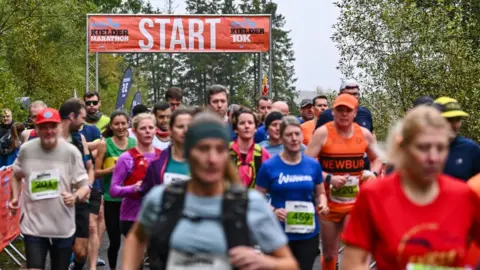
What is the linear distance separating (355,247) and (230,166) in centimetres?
65

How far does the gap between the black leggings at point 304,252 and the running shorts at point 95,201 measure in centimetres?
308

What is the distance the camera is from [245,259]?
409 cm

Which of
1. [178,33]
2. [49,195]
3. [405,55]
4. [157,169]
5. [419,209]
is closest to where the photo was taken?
[419,209]

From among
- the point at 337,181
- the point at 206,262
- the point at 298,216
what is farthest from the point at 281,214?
the point at 206,262

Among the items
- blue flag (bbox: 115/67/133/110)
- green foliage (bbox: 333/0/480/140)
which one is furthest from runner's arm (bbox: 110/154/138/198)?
blue flag (bbox: 115/67/133/110)

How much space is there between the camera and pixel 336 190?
29.7ft

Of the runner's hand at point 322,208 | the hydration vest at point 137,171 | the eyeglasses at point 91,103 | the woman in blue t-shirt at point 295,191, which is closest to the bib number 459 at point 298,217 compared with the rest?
the woman in blue t-shirt at point 295,191

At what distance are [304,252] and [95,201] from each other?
Answer: 10.6ft

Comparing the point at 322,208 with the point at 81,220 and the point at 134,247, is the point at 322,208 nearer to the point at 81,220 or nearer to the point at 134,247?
the point at 81,220

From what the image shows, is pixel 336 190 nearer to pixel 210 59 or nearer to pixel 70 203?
pixel 70 203

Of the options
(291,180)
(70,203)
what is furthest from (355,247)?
(70,203)

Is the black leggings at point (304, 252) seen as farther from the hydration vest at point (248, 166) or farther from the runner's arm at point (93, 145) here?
the runner's arm at point (93, 145)

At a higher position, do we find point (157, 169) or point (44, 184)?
point (157, 169)

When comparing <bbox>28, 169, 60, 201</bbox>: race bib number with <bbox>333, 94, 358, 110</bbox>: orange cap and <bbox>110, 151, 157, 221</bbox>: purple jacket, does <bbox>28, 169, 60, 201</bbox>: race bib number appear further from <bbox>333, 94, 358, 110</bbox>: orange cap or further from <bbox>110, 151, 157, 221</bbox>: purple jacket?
<bbox>333, 94, 358, 110</bbox>: orange cap
